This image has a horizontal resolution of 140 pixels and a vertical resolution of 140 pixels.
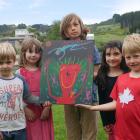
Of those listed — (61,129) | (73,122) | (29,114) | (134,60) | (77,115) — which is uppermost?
(134,60)

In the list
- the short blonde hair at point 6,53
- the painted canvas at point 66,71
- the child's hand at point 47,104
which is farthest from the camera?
the child's hand at point 47,104

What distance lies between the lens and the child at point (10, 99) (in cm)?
526

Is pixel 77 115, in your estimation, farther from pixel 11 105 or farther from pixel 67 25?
pixel 67 25

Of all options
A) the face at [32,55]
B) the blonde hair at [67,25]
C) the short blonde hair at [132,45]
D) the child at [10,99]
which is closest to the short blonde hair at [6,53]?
the child at [10,99]

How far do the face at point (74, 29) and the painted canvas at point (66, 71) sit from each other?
0.97 ft

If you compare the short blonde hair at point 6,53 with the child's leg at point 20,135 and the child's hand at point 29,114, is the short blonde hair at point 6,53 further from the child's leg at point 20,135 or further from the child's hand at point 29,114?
the child's leg at point 20,135

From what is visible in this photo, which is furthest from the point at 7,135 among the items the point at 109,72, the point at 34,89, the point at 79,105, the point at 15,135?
the point at 109,72

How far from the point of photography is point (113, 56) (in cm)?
554

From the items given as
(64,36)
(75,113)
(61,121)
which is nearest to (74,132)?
(75,113)

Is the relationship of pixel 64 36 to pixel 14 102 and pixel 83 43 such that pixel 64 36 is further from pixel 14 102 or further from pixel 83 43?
pixel 14 102

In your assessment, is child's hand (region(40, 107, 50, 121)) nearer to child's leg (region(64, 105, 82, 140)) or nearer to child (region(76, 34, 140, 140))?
child's leg (region(64, 105, 82, 140))

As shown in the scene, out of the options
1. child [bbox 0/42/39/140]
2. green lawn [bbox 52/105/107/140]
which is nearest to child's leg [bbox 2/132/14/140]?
child [bbox 0/42/39/140]

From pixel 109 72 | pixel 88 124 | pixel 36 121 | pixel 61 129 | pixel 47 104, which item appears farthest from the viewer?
pixel 61 129

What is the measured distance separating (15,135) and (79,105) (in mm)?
892
